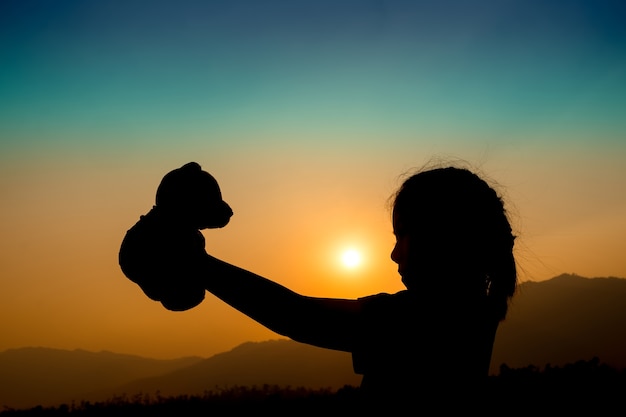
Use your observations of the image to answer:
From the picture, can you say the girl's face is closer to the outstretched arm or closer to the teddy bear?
the outstretched arm

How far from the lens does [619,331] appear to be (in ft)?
591

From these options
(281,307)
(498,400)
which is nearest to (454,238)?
(281,307)

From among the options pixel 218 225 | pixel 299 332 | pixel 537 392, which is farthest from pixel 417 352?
pixel 537 392

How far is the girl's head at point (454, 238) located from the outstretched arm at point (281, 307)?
28 cm

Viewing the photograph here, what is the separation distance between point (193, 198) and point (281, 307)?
0.57m

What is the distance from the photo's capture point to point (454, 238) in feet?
5.67

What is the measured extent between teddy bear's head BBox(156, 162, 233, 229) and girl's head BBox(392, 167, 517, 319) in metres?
0.65

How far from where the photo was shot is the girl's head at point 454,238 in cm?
169

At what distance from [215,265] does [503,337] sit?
215701 millimetres

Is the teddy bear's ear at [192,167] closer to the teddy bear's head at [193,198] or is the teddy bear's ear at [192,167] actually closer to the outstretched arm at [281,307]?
the teddy bear's head at [193,198]

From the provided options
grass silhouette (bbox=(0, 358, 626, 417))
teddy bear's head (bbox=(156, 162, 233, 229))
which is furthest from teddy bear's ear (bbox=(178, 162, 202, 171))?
grass silhouette (bbox=(0, 358, 626, 417))

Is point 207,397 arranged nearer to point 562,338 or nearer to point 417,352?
point 417,352

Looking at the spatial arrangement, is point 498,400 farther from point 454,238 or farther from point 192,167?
point 192,167

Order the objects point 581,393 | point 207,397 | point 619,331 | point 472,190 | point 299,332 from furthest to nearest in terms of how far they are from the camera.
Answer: point 619,331, point 207,397, point 581,393, point 472,190, point 299,332
